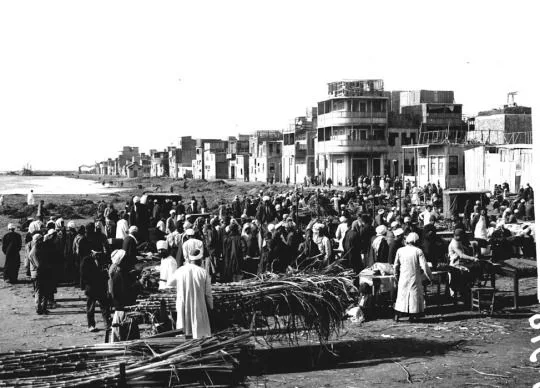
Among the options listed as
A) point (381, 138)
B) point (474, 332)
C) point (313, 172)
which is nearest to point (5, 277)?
point (474, 332)

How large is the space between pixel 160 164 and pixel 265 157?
7368cm

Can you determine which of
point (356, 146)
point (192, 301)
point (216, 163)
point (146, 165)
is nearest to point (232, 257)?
point (192, 301)

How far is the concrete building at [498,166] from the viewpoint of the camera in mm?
34219

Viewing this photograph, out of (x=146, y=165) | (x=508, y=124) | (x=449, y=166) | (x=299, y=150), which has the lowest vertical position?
(x=449, y=166)

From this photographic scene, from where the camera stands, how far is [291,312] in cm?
909

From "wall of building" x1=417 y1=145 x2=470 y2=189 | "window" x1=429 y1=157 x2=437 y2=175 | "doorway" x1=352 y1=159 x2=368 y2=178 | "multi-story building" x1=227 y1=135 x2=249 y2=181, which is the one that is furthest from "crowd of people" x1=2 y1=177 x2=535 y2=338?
"multi-story building" x1=227 y1=135 x2=249 y2=181

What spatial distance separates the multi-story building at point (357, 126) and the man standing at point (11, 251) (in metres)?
43.7

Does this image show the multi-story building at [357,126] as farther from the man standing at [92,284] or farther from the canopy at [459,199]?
the man standing at [92,284]

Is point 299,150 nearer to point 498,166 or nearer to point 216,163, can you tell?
point 498,166

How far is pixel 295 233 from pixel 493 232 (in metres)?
6.99

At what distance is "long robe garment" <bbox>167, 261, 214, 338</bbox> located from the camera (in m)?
8.45

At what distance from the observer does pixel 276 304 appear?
906 cm

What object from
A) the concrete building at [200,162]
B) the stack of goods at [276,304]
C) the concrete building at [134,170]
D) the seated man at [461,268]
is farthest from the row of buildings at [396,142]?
the concrete building at [134,170]

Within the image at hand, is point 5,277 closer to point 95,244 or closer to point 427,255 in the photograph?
point 95,244
